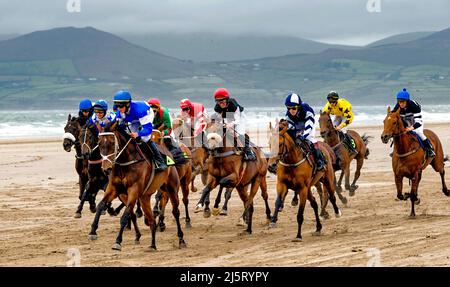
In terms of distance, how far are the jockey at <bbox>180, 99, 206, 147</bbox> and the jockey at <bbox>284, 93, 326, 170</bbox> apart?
86.1 inches

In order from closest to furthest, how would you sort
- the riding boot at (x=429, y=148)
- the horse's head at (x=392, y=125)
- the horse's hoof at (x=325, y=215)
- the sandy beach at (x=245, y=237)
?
the sandy beach at (x=245, y=237) < the horse's head at (x=392, y=125) < the horse's hoof at (x=325, y=215) < the riding boot at (x=429, y=148)

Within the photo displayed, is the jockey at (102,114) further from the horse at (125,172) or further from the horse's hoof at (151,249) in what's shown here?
the horse's hoof at (151,249)

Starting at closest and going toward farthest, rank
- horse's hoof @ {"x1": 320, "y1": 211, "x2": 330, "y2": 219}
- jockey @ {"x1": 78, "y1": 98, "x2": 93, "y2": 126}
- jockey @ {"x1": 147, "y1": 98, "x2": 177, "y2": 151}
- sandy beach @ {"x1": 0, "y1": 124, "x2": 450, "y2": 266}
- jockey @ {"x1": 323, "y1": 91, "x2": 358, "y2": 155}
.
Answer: sandy beach @ {"x1": 0, "y1": 124, "x2": 450, "y2": 266}, jockey @ {"x1": 147, "y1": 98, "x2": 177, "y2": 151}, jockey @ {"x1": 78, "y1": 98, "x2": 93, "y2": 126}, horse's hoof @ {"x1": 320, "y1": 211, "x2": 330, "y2": 219}, jockey @ {"x1": 323, "y1": 91, "x2": 358, "y2": 155}

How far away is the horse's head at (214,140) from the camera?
16.3 m

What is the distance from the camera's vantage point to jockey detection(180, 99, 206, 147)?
17.1 m

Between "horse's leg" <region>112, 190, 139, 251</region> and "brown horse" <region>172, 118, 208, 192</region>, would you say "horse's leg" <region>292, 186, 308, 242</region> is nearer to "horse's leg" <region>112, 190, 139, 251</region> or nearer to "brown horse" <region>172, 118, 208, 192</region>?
"brown horse" <region>172, 118, 208, 192</region>

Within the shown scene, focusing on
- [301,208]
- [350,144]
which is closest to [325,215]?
[301,208]

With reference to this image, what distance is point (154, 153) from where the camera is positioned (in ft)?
46.0

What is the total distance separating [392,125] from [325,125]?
3221mm

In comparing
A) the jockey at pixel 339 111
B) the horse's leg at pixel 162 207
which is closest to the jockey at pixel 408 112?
the jockey at pixel 339 111

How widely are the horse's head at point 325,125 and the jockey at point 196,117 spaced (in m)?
3.80

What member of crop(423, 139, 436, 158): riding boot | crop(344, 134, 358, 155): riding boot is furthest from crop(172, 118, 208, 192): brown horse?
crop(344, 134, 358, 155): riding boot
